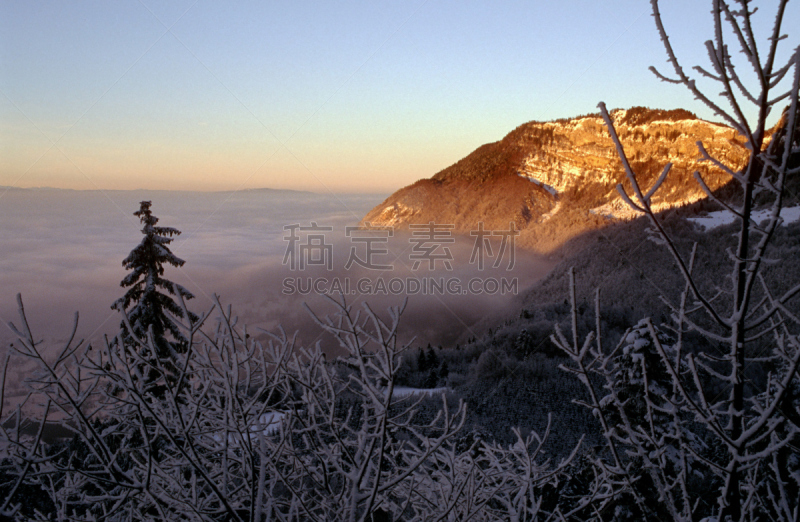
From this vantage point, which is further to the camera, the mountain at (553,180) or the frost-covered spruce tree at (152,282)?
the mountain at (553,180)

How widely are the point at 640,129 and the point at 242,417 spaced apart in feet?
233

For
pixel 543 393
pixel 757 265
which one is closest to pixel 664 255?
pixel 543 393

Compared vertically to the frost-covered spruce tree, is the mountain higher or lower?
higher

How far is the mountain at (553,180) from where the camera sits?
189 feet

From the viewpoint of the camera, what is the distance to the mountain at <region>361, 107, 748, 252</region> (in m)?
57.7

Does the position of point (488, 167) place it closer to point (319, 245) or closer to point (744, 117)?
point (319, 245)

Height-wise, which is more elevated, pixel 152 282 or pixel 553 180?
pixel 553 180

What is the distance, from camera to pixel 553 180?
68.4 m

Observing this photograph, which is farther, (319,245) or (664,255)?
(664,255)

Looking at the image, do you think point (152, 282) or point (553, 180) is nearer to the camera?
point (152, 282)

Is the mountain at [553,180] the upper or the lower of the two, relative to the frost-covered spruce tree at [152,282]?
upper

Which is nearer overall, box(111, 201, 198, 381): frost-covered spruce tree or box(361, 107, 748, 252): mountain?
box(111, 201, 198, 381): frost-covered spruce tree

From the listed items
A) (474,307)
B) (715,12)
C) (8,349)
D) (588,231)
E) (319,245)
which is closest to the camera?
(715,12)

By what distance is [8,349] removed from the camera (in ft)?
7.00
